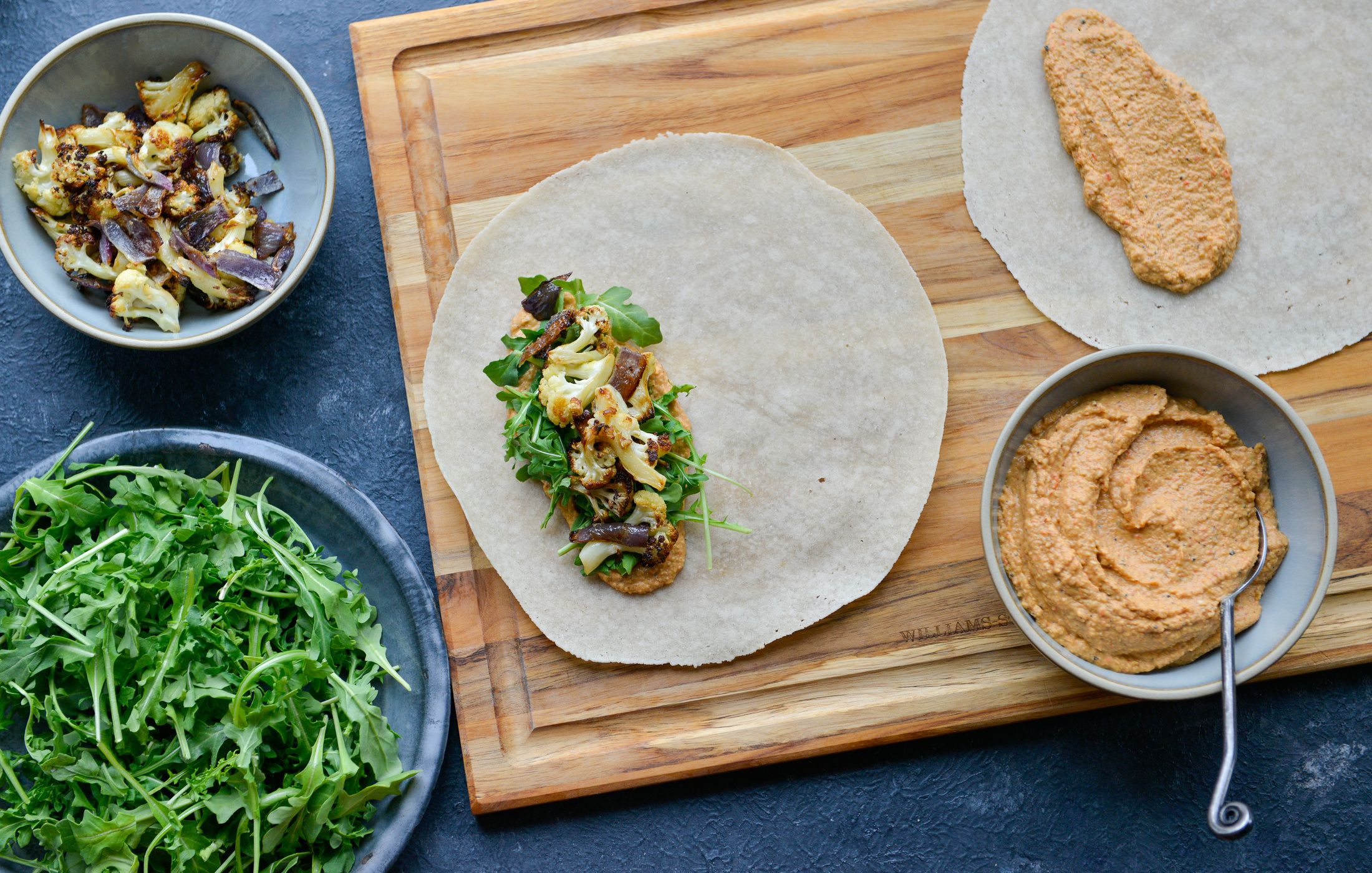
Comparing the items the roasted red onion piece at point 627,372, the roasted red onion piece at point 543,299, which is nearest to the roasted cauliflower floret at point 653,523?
the roasted red onion piece at point 627,372

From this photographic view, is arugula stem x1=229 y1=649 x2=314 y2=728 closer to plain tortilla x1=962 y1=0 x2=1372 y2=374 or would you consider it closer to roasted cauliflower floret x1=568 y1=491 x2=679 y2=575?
roasted cauliflower floret x1=568 y1=491 x2=679 y2=575

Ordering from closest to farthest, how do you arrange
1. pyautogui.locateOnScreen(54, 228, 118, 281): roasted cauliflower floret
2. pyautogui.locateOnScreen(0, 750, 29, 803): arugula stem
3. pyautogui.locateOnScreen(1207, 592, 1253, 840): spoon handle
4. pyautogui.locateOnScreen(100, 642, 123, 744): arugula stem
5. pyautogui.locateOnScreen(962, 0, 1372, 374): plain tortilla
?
pyautogui.locateOnScreen(1207, 592, 1253, 840): spoon handle < pyautogui.locateOnScreen(100, 642, 123, 744): arugula stem < pyautogui.locateOnScreen(0, 750, 29, 803): arugula stem < pyautogui.locateOnScreen(54, 228, 118, 281): roasted cauliflower floret < pyautogui.locateOnScreen(962, 0, 1372, 374): plain tortilla

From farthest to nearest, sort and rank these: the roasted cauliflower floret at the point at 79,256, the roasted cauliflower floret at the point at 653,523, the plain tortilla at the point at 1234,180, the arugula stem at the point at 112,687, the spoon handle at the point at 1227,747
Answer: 1. the plain tortilla at the point at 1234,180
2. the roasted cauliflower floret at the point at 79,256
3. the roasted cauliflower floret at the point at 653,523
4. the arugula stem at the point at 112,687
5. the spoon handle at the point at 1227,747

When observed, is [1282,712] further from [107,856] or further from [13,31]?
[13,31]

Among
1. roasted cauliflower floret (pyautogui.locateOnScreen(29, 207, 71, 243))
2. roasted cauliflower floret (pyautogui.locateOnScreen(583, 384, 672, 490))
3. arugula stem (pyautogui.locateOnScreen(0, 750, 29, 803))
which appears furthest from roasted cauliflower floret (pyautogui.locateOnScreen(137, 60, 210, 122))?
arugula stem (pyautogui.locateOnScreen(0, 750, 29, 803))

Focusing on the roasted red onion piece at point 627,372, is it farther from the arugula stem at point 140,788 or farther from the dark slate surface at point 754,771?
the arugula stem at point 140,788

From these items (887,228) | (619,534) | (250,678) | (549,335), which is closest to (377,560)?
(250,678)
